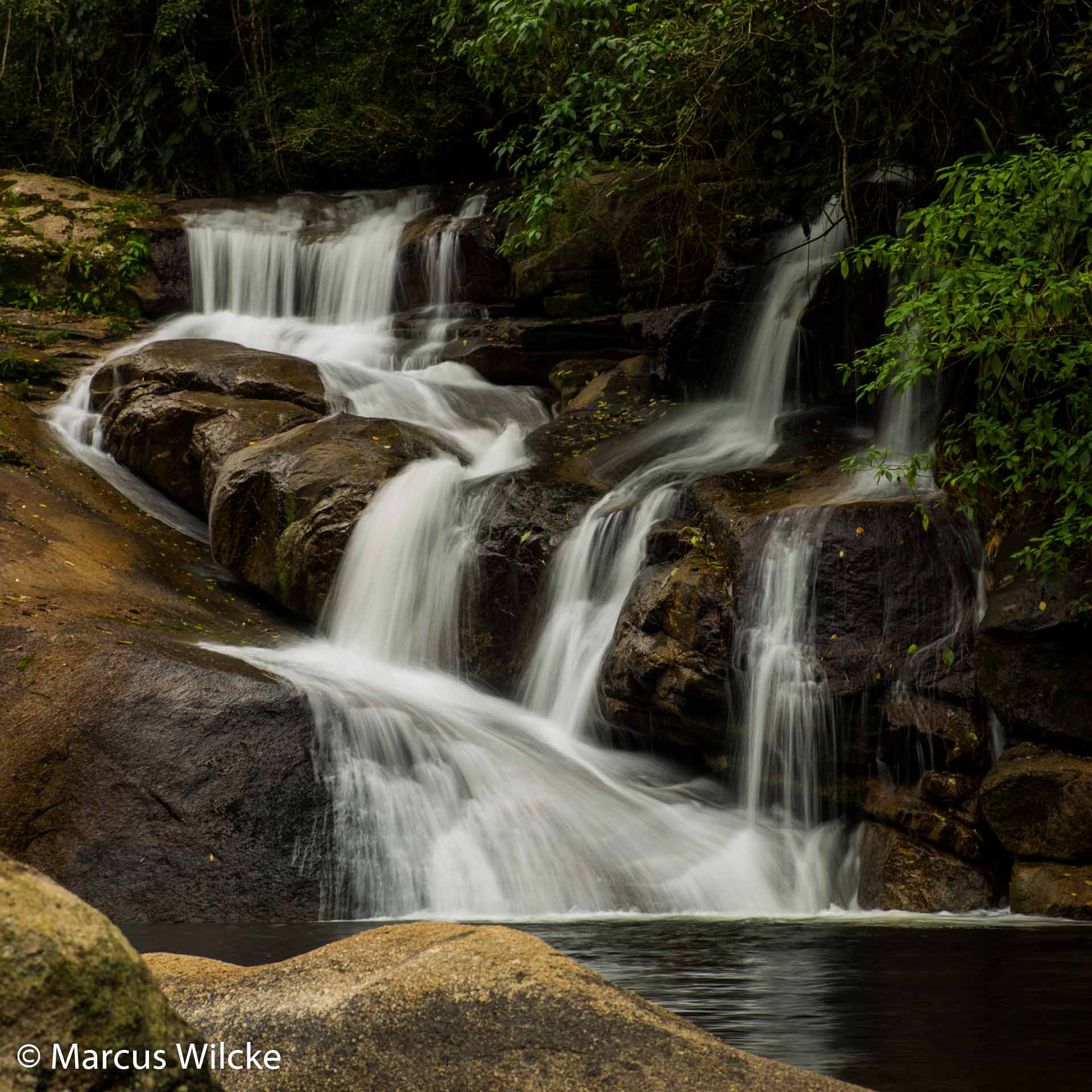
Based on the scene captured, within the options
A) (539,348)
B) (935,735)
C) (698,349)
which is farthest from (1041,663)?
(539,348)

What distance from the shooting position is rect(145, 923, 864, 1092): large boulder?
3150mm

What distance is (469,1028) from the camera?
329cm

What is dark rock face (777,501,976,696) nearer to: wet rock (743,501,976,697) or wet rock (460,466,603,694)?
wet rock (743,501,976,697)

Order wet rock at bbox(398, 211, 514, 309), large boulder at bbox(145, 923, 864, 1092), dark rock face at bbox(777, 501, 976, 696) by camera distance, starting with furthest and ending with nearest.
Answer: wet rock at bbox(398, 211, 514, 309), dark rock face at bbox(777, 501, 976, 696), large boulder at bbox(145, 923, 864, 1092)

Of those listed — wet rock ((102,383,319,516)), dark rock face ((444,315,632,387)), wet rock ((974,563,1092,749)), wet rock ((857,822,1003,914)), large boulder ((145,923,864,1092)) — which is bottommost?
wet rock ((857,822,1003,914))

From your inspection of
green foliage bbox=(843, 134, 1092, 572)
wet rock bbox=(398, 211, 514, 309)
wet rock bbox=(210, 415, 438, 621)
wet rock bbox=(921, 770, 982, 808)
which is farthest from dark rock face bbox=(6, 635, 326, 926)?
wet rock bbox=(398, 211, 514, 309)

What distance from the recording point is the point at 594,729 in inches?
411

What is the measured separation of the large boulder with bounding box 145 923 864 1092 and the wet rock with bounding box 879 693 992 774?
18.8 feet

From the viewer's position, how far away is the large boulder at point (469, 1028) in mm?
3150

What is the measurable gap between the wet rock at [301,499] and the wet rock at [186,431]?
487 mm

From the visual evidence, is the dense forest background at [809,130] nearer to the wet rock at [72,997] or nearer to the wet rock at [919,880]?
the wet rock at [919,880]

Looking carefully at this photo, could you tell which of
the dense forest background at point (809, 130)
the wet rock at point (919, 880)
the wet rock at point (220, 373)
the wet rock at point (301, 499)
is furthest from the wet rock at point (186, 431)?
the wet rock at point (919, 880)

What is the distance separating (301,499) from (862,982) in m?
8.37

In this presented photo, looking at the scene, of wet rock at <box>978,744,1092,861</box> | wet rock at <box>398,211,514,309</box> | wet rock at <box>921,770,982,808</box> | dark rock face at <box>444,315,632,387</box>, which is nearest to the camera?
wet rock at <box>978,744,1092,861</box>
